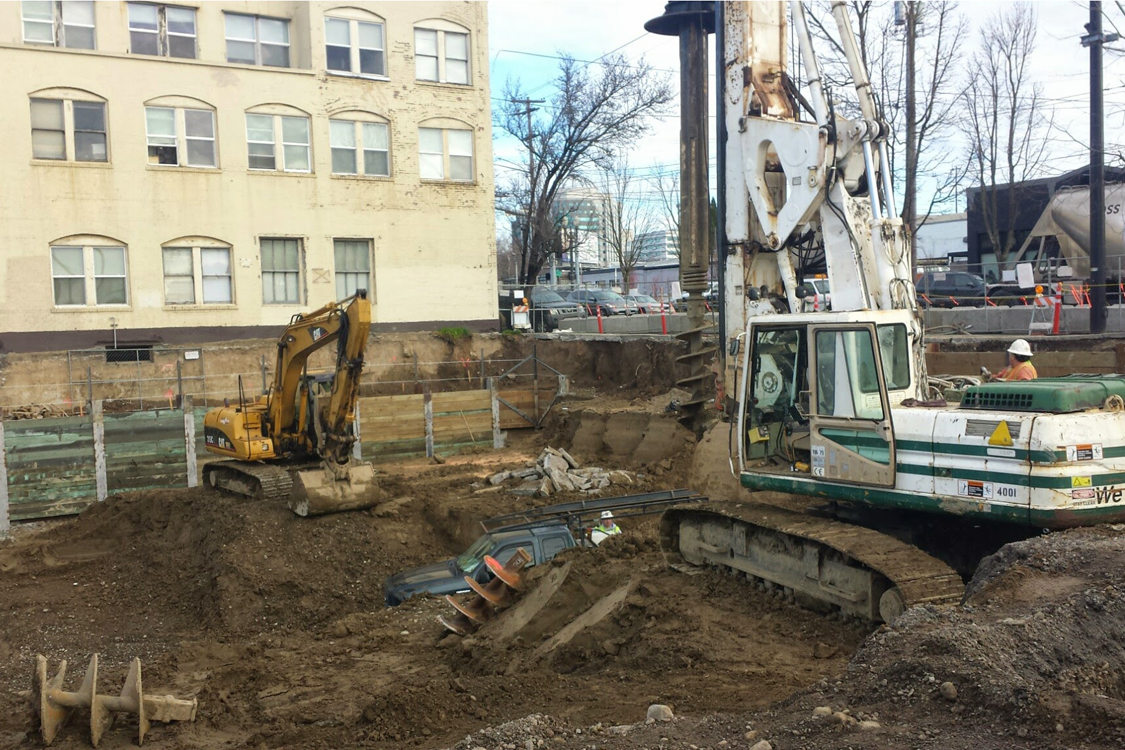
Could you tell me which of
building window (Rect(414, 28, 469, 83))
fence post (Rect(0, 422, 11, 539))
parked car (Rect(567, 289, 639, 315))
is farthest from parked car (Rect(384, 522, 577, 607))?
parked car (Rect(567, 289, 639, 315))

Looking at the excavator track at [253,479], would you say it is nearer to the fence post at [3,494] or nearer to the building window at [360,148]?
the fence post at [3,494]

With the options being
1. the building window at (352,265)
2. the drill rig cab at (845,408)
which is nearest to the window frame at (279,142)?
the building window at (352,265)

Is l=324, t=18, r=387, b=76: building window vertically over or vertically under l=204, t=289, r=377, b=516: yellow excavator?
over

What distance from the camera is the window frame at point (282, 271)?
1192 inches

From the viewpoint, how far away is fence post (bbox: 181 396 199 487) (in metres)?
20.6

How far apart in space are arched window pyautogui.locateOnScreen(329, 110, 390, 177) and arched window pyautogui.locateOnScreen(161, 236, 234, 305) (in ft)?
14.3

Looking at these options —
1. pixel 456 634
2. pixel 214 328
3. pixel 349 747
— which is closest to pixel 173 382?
pixel 214 328

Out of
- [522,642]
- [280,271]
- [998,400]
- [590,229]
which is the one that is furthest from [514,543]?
[590,229]

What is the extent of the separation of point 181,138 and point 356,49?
6027mm

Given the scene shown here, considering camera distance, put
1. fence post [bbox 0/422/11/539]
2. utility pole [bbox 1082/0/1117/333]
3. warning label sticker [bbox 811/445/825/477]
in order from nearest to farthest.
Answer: warning label sticker [bbox 811/445/825/477], utility pole [bbox 1082/0/1117/333], fence post [bbox 0/422/11/539]

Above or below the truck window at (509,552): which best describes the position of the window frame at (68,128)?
above

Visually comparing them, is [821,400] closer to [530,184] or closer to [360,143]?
[360,143]

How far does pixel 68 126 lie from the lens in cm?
2736

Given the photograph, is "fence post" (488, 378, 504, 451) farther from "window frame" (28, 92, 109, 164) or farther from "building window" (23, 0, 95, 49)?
"building window" (23, 0, 95, 49)
